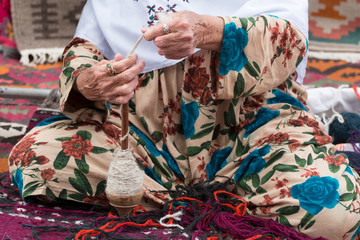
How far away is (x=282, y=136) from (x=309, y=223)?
0.29 metres

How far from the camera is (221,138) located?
5.00ft

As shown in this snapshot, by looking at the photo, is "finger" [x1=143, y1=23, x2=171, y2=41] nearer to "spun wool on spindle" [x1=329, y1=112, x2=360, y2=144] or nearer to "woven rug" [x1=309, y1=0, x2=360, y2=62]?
"spun wool on spindle" [x1=329, y1=112, x2=360, y2=144]

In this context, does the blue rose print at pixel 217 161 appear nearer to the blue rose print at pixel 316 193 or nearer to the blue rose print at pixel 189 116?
the blue rose print at pixel 189 116

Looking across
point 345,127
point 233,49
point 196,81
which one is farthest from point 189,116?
point 345,127

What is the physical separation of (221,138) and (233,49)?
0.33 metres

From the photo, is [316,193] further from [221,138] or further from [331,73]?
[331,73]

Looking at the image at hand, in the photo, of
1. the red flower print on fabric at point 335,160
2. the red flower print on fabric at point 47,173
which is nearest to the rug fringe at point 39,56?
the red flower print on fabric at point 47,173

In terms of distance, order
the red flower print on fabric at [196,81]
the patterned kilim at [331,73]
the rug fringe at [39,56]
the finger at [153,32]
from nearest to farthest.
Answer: the finger at [153,32]
the red flower print on fabric at [196,81]
the rug fringe at [39,56]
the patterned kilim at [331,73]

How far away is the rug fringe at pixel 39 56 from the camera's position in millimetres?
2850

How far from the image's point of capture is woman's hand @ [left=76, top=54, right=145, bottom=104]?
3.76 ft

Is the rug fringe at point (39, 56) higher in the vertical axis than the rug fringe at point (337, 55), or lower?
higher

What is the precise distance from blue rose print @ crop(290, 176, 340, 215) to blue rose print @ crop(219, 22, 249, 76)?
373 millimetres

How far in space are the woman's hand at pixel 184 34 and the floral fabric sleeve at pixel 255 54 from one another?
4 centimetres

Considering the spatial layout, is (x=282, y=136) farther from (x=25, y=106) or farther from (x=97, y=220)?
(x=25, y=106)
